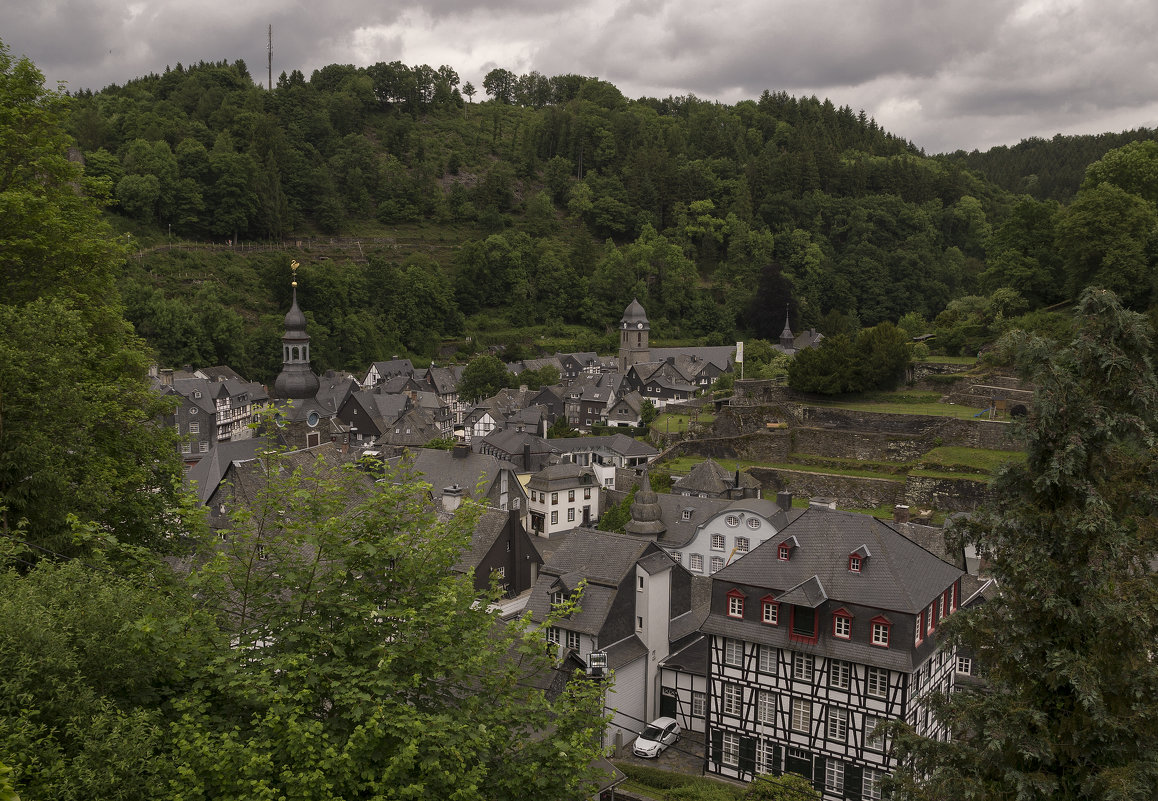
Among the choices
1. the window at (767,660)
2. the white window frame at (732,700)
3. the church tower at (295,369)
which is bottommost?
the white window frame at (732,700)

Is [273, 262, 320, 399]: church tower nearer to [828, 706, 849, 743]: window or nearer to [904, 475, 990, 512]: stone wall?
[904, 475, 990, 512]: stone wall

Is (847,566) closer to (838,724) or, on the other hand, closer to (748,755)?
(838,724)

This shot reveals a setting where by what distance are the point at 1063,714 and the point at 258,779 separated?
817cm

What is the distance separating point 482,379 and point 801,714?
178 feet

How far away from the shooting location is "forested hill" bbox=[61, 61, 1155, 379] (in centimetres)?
8219

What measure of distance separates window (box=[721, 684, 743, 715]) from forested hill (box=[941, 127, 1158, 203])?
368 ft

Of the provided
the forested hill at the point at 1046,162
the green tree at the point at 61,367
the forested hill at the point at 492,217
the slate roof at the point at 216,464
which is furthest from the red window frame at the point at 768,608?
the forested hill at the point at 1046,162

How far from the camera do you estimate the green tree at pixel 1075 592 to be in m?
9.03

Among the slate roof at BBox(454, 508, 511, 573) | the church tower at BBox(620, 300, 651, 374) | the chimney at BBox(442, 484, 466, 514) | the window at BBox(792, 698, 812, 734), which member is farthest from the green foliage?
the church tower at BBox(620, 300, 651, 374)

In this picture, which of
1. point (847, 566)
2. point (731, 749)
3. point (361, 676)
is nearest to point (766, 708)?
point (731, 749)

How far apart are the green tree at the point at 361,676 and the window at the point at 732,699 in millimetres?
11317

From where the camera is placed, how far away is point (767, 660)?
64.5ft

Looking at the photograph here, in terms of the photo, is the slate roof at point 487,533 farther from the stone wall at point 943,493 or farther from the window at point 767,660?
the stone wall at point 943,493

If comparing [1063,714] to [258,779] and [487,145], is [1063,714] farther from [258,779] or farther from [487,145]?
[487,145]
